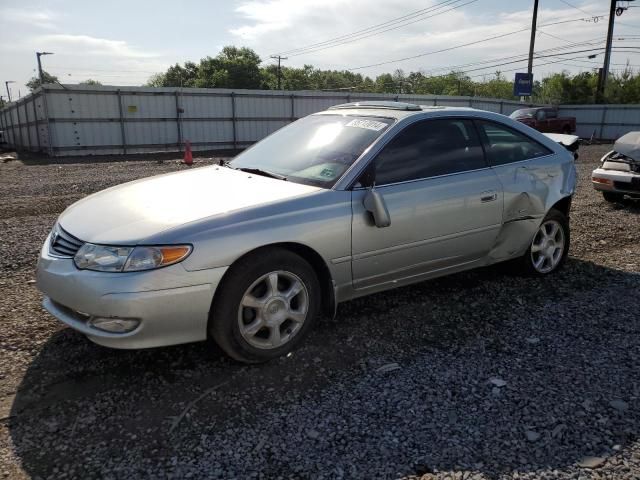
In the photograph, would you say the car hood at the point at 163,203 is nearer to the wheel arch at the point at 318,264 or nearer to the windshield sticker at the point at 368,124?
the wheel arch at the point at 318,264

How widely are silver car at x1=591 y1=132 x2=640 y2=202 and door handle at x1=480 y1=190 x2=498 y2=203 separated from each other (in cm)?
507

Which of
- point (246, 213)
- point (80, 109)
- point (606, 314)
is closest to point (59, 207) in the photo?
point (246, 213)

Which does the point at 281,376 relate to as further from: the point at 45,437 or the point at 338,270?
the point at 45,437

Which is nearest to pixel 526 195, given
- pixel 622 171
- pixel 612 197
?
pixel 622 171

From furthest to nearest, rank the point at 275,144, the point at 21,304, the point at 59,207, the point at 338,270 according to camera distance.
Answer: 1. the point at 59,207
2. the point at 275,144
3. the point at 21,304
4. the point at 338,270

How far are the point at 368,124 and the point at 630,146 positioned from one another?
6278 mm

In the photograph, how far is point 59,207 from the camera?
25.9 ft

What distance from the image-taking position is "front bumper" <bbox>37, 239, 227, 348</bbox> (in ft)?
8.73

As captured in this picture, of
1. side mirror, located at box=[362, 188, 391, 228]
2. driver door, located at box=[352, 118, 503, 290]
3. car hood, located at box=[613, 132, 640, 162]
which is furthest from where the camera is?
car hood, located at box=[613, 132, 640, 162]

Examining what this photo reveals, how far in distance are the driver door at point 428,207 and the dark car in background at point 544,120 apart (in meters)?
22.9

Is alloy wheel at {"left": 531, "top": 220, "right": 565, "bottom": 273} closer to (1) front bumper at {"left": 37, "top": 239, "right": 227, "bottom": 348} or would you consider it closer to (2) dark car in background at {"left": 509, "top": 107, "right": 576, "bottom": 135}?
(1) front bumper at {"left": 37, "top": 239, "right": 227, "bottom": 348}

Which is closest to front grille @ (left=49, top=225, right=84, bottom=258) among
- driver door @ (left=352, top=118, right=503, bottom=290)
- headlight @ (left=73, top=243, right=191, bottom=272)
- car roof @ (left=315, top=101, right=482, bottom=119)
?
A: headlight @ (left=73, top=243, right=191, bottom=272)

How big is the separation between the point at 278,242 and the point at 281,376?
2.60 ft

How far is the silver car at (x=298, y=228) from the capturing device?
2.74 metres
